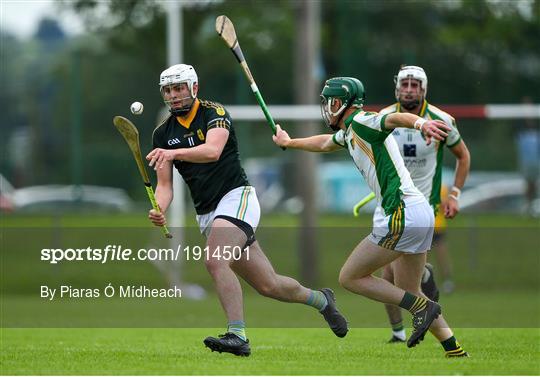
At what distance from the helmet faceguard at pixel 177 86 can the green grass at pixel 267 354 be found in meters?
1.89

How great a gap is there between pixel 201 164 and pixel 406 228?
5.41ft

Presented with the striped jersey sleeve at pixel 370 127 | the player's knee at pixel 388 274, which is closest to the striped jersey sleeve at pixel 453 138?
the player's knee at pixel 388 274

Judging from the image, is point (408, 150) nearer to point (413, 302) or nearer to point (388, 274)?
point (388, 274)

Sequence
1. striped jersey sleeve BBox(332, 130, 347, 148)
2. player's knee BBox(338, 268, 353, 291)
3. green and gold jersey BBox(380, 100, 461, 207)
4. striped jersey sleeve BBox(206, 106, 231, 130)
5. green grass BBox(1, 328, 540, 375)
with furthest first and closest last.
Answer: green and gold jersey BBox(380, 100, 461, 207) → striped jersey sleeve BBox(332, 130, 347, 148) → striped jersey sleeve BBox(206, 106, 231, 130) → player's knee BBox(338, 268, 353, 291) → green grass BBox(1, 328, 540, 375)

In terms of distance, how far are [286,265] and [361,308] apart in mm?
5059

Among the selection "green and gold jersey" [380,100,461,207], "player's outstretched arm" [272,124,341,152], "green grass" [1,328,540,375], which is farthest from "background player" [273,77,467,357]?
"green and gold jersey" [380,100,461,207]

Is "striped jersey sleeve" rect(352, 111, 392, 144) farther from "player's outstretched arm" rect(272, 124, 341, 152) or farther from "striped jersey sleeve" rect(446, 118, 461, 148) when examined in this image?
"striped jersey sleeve" rect(446, 118, 461, 148)

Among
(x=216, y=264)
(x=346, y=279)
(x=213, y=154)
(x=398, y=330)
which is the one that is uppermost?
(x=213, y=154)

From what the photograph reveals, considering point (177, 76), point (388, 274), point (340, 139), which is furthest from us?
point (388, 274)

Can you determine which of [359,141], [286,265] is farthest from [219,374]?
[286,265]

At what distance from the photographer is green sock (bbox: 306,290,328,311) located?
9.84 metres

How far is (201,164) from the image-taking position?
9617mm

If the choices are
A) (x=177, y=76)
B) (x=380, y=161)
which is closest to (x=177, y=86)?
(x=177, y=76)

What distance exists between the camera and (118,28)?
23.1m
